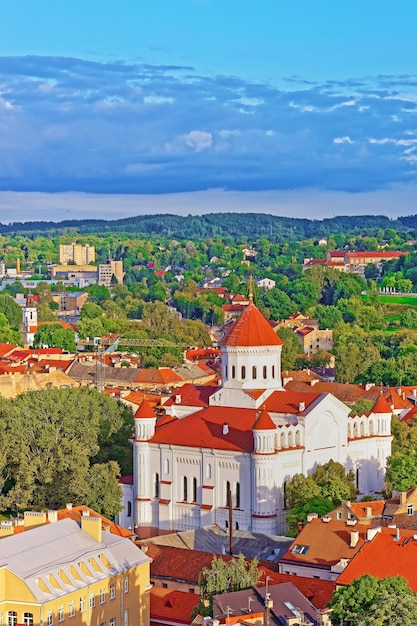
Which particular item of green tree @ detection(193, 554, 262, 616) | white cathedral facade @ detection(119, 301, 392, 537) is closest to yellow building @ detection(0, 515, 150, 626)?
green tree @ detection(193, 554, 262, 616)

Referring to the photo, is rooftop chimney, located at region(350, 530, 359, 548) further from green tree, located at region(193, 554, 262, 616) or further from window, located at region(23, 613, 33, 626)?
window, located at region(23, 613, 33, 626)

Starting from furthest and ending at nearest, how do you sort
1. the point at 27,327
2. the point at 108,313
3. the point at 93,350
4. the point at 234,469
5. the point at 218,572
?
1. the point at 108,313
2. the point at 27,327
3. the point at 93,350
4. the point at 234,469
5. the point at 218,572

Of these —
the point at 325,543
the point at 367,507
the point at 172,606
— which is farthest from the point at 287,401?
the point at 172,606

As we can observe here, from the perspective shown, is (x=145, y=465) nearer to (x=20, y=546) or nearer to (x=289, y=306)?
(x=20, y=546)

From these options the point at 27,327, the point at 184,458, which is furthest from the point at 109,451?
the point at 27,327

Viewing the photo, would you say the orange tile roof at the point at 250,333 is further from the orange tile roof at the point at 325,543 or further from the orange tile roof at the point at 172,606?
the orange tile roof at the point at 172,606

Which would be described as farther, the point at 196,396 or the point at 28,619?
the point at 196,396

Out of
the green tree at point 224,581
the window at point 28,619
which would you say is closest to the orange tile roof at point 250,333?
the green tree at point 224,581

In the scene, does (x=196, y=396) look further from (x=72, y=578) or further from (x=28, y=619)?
(x=28, y=619)
